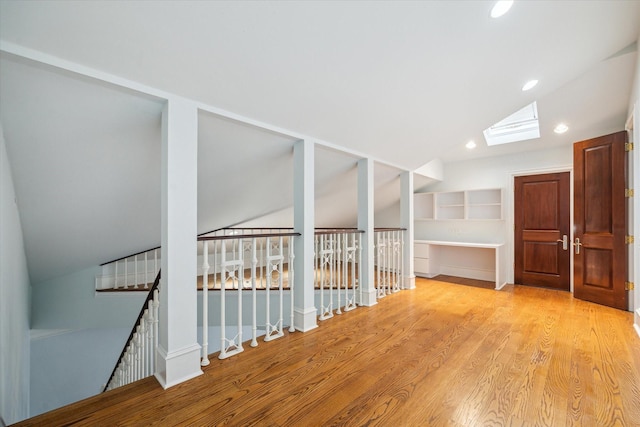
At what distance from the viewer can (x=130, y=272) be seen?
4102 millimetres

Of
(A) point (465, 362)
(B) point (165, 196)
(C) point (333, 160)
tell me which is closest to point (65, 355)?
(B) point (165, 196)

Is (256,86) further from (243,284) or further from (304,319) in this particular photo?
(243,284)

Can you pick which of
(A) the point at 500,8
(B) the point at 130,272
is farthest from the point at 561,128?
(B) the point at 130,272

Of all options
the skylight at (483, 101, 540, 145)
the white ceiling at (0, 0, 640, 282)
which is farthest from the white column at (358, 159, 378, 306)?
the skylight at (483, 101, 540, 145)

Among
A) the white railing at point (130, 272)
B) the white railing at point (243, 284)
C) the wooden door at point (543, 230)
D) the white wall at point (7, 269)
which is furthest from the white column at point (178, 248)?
the wooden door at point (543, 230)

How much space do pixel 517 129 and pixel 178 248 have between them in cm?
524

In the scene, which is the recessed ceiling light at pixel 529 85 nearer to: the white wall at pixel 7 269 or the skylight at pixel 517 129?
the skylight at pixel 517 129

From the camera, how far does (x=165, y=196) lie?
1.85 metres

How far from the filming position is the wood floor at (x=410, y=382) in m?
1.55

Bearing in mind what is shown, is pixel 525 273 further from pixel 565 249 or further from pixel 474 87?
pixel 474 87

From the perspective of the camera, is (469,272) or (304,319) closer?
(304,319)

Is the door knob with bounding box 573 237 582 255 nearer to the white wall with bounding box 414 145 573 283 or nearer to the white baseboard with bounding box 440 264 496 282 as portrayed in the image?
the white wall with bounding box 414 145 573 283

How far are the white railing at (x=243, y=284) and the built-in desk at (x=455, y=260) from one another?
105 inches

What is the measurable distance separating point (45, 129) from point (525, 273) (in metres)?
6.26
